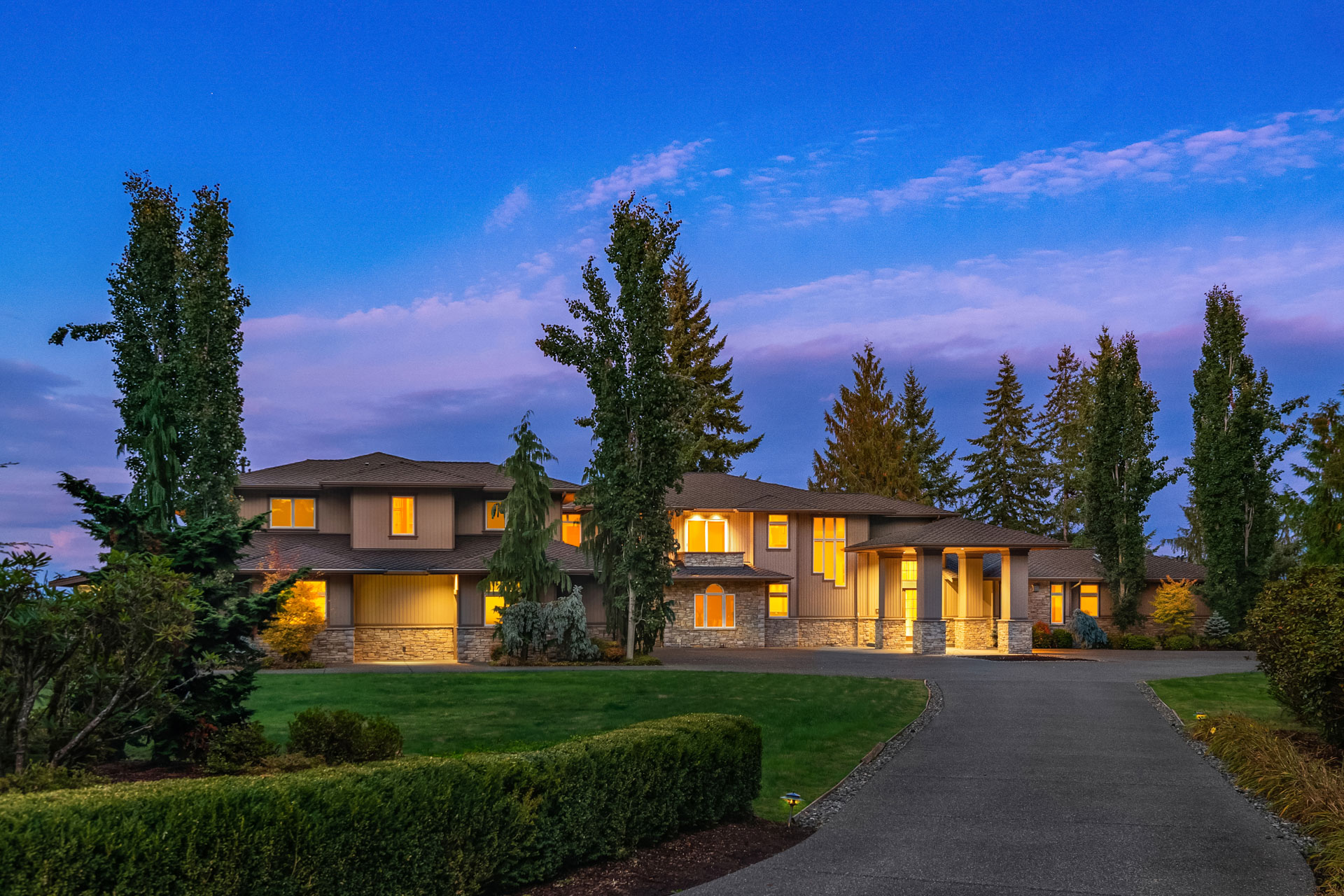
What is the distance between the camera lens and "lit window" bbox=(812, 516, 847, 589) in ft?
127

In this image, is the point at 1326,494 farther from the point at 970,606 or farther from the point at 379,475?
the point at 379,475

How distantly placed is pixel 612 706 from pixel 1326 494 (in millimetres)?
15154

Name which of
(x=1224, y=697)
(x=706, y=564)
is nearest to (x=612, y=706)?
(x=1224, y=697)

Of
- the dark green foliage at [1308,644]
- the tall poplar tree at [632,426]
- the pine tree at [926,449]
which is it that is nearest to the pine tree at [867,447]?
the pine tree at [926,449]

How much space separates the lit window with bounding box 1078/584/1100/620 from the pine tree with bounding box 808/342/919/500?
14.2 metres

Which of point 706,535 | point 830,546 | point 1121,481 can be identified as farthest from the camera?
point 1121,481

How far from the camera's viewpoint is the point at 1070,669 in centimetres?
2697

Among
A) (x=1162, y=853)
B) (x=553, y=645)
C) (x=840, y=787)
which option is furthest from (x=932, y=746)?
(x=553, y=645)

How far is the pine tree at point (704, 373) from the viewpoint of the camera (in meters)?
57.3

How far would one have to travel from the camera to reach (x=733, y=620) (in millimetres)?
37062

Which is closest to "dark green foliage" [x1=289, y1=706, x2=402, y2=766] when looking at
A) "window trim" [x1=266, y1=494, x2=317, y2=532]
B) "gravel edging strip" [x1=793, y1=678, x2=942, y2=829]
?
"gravel edging strip" [x1=793, y1=678, x2=942, y2=829]

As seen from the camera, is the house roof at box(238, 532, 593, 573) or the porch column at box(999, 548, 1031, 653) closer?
the house roof at box(238, 532, 593, 573)

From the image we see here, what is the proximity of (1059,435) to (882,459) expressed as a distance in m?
13.3

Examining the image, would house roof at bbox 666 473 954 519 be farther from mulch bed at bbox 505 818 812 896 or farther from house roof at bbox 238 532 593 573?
mulch bed at bbox 505 818 812 896
